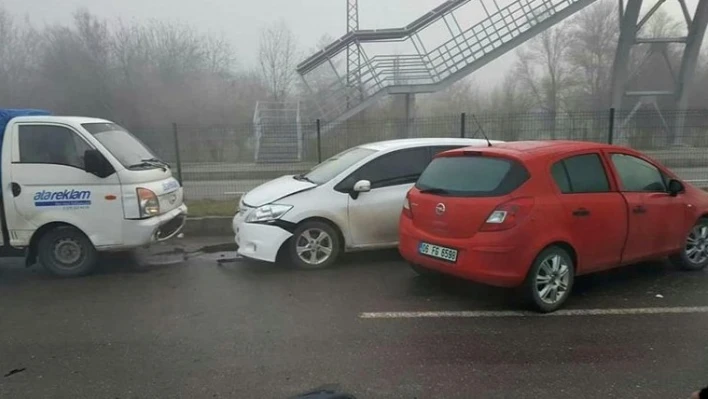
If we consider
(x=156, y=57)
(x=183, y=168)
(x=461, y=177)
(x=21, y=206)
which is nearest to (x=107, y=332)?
(x=21, y=206)

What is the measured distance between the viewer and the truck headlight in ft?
19.2

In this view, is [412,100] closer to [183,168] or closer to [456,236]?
[183,168]

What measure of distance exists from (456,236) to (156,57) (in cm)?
2625

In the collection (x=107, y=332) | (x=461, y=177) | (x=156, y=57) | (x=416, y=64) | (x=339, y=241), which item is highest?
(x=156, y=57)

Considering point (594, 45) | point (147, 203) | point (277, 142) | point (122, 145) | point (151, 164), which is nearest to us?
point (147, 203)

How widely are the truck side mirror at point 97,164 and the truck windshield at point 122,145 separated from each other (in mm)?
177

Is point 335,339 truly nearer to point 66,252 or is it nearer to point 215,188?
point 66,252

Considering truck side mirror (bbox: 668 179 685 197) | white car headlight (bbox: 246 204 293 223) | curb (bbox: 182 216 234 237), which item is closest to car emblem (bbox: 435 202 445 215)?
white car headlight (bbox: 246 204 293 223)

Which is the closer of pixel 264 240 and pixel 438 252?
pixel 438 252

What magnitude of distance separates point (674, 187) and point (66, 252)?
23.5ft

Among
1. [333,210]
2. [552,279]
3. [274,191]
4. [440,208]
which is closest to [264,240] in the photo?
[274,191]

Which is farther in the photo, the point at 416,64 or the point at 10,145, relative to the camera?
the point at 416,64

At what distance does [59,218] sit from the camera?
5.71 metres

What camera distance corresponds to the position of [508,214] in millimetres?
4301
